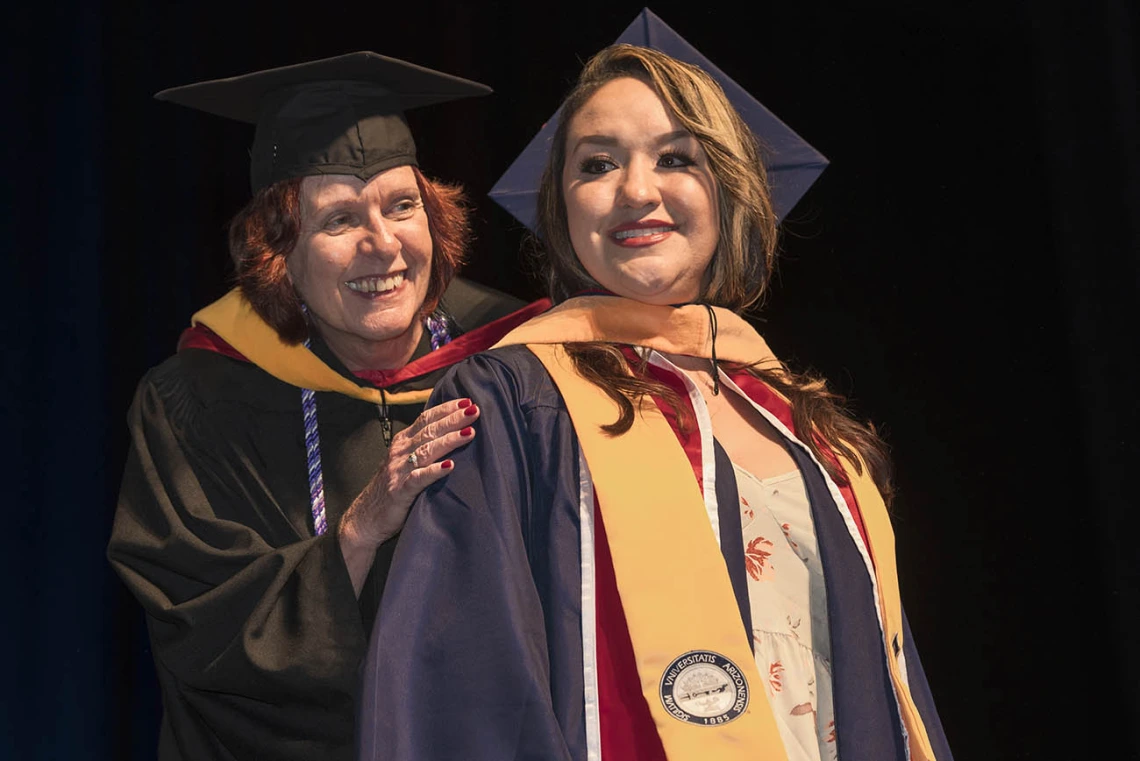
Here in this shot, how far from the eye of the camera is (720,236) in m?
1.88

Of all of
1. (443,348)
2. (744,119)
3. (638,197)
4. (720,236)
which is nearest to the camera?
(638,197)

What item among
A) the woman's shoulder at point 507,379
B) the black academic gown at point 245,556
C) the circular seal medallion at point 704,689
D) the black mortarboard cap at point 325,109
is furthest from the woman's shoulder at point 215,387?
the circular seal medallion at point 704,689

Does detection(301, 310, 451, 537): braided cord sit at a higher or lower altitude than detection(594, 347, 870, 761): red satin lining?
higher

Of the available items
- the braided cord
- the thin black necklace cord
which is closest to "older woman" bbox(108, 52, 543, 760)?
the braided cord

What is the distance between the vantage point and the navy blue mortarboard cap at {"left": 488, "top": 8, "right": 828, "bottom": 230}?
1960 mm

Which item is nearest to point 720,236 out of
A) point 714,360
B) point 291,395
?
point 714,360

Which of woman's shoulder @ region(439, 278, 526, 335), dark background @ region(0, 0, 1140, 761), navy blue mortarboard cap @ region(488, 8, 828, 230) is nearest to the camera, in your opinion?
navy blue mortarboard cap @ region(488, 8, 828, 230)

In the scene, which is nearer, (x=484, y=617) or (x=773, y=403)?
(x=484, y=617)

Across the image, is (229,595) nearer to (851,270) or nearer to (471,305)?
(471,305)

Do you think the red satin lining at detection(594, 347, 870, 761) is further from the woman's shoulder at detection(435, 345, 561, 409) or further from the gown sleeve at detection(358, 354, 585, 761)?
the woman's shoulder at detection(435, 345, 561, 409)

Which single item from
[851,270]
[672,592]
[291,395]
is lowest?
[672,592]

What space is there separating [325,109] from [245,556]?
771 mm

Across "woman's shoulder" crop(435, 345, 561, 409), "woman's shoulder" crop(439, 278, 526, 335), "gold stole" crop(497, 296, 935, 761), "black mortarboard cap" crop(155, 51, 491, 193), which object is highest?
"black mortarboard cap" crop(155, 51, 491, 193)

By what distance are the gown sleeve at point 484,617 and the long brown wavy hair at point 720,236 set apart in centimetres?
20
